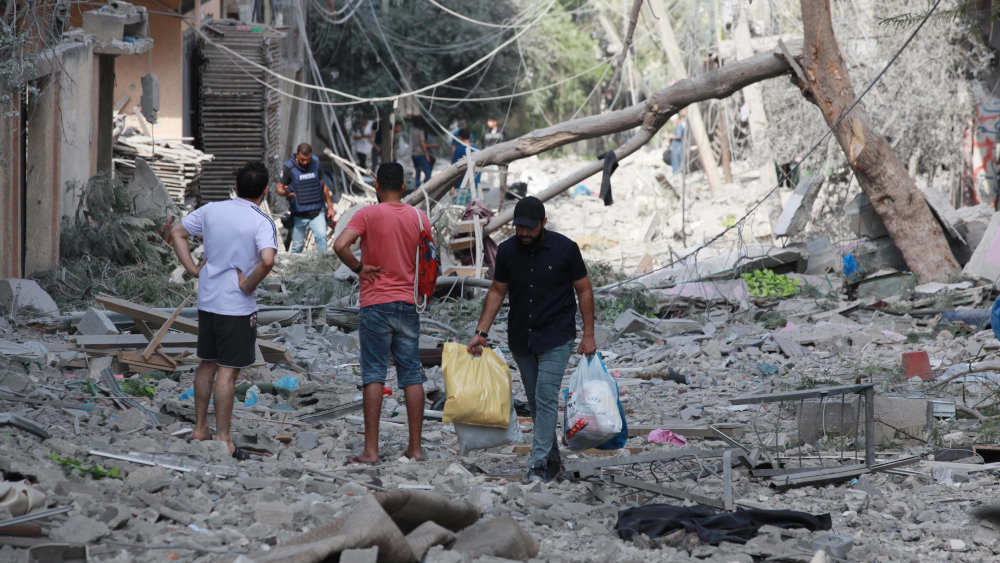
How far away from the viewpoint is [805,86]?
1265cm

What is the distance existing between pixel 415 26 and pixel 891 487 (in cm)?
2513

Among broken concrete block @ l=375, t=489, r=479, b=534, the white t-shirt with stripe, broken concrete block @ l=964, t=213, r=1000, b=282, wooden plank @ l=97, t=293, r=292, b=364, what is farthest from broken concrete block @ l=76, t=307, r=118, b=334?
broken concrete block @ l=964, t=213, r=1000, b=282

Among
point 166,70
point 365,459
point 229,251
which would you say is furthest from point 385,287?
point 166,70

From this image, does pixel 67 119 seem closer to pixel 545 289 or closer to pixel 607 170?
pixel 607 170

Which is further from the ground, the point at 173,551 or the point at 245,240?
the point at 245,240

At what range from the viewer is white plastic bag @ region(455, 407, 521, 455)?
6.10 meters

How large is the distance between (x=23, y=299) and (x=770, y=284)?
833cm

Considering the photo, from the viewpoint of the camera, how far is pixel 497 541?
14.3 feet

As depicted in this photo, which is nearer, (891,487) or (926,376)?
(891,487)

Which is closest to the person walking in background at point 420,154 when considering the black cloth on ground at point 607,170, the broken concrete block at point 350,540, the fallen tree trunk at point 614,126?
the fallen tree trunk at point 614,126

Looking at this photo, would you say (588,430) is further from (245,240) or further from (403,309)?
(245,240)

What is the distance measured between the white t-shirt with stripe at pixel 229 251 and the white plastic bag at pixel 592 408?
1740 millimetres

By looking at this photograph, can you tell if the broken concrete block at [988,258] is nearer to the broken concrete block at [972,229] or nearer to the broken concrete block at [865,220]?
the broken concrete block at [972,229]

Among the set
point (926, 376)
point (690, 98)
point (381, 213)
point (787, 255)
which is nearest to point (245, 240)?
point (381, 213)
